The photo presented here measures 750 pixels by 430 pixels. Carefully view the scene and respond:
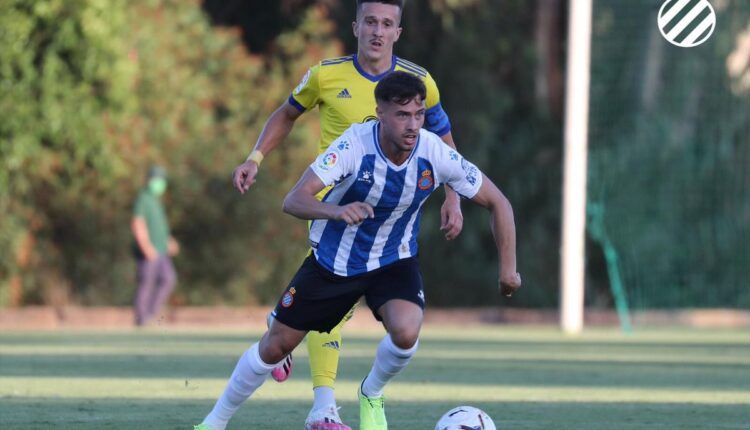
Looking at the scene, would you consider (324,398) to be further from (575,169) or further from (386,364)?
(575,169)

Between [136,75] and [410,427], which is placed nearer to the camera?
[410,427]

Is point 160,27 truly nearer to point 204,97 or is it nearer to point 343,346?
point 204,97

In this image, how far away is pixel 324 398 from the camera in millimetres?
7973

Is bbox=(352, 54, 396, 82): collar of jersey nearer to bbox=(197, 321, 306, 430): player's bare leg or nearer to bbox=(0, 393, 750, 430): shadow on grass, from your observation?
bbox=(197, 321, 306, 430): player's bare leg

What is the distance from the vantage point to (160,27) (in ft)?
74.3

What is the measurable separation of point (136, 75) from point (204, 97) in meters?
1.28

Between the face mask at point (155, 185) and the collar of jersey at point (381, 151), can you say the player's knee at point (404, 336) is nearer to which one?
the collar of jersey at point (381, 151)

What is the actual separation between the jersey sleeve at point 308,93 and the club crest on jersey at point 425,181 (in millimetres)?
1164

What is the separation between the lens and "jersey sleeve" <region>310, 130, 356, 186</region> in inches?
277

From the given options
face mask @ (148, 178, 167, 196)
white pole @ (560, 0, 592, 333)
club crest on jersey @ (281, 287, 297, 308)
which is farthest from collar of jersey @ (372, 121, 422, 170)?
face mask @ (148, 178, 167, 196)

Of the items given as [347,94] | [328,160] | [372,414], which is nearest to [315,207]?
[328,160]

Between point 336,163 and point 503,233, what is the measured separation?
2.81 feet

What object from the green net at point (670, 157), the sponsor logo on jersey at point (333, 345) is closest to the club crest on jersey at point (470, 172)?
the sponsor logo on jersey at point (333, 345)

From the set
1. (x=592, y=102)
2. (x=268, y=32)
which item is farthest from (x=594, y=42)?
(x=268, y=32)
